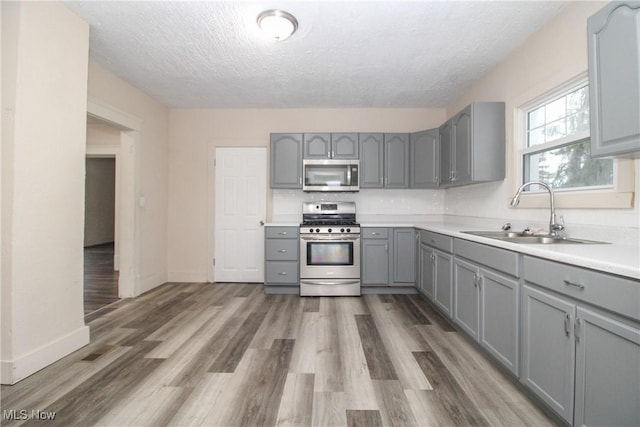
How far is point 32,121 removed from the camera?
6.20ft

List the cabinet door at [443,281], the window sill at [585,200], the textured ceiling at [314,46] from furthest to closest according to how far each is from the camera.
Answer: the cabinet door at [443,281]
the textured ceiling at [314,46]
the window sill at [585,200]

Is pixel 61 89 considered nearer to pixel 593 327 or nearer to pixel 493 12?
pixel 493 12

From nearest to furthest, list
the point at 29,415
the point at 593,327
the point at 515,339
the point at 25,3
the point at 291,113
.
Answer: the point at 593,327
the point at 29,415
the point at 515,339
the point at 25,3
the point at 291,113

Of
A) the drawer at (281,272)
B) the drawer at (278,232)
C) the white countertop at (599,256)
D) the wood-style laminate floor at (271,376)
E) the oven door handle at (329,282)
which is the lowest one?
the wood-style laminate floor at (271,376)

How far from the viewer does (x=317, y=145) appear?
4.00 m

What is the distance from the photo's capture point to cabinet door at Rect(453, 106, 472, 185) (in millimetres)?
2896

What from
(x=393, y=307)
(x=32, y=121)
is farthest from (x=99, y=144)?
(x=393, y=307)

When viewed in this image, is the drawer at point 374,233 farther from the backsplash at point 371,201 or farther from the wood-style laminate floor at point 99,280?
the wood-style laminate floor at point 99,280

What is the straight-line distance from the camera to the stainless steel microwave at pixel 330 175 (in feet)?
13.0

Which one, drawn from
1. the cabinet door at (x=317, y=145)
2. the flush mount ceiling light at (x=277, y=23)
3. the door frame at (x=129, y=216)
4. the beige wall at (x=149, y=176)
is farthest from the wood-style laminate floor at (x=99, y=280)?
the flush mount ceiling light at (x=277, y=23)

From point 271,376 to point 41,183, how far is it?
209 cm

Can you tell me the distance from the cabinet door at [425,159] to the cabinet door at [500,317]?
6.54 ft

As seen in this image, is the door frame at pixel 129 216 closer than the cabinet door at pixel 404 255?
Yes

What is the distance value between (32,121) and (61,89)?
37 centimetres
